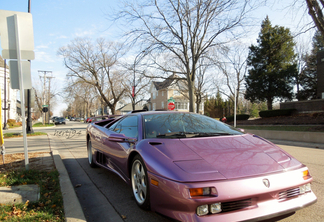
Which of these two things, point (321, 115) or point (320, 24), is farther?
point (321, 115)

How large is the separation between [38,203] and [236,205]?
276cm

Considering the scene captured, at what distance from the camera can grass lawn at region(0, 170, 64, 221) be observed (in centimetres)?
281

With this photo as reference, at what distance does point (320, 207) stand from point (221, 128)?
65.0 inches

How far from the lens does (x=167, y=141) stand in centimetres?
298

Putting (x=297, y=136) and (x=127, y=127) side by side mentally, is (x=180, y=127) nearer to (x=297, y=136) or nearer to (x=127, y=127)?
(x=127, y=127)

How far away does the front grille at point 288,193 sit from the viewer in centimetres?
228

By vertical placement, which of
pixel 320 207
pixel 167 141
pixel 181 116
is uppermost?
pixel 181 116

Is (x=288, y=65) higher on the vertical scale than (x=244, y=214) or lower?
higher

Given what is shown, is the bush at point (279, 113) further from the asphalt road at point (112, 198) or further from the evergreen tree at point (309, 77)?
the asphalt road at point (112, 198)

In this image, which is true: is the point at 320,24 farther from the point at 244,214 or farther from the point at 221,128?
the point at 244,214

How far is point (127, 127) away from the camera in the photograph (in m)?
4.06

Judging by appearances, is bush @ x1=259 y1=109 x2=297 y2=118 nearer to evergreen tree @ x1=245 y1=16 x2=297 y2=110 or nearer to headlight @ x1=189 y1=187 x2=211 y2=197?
evergreen tree @ x1=245 y1=16 x2=297 y2=110

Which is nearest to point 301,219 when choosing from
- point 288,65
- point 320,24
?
point 320,24

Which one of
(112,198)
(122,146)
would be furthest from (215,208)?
(112,198)
